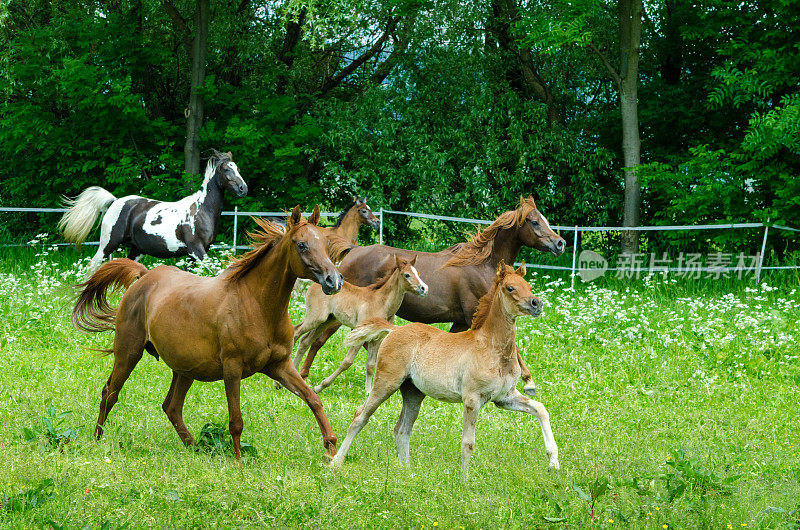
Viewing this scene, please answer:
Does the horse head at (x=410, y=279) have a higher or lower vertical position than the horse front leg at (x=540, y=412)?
higher

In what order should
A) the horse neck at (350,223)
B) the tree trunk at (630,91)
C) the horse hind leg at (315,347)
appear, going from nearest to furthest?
the horse hind leg at (315,347), the horse neck at (350,223), the tree trunk at (630,91)

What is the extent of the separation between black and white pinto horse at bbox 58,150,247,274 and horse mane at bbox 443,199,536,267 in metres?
5.22

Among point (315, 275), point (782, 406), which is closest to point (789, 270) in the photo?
point (782, 406)

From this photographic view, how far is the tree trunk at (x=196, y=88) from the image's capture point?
1730 cm

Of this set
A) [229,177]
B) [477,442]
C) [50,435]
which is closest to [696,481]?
[477,442]

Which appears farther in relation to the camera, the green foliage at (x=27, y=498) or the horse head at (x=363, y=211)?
the horse head at (x=363, y=211)

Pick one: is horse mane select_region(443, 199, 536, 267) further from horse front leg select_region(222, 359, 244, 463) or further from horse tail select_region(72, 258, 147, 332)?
horse front leg select_region(222, 359, 244, 463)

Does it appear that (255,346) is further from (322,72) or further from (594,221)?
(322,72)

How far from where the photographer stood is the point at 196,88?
17469 millimetres

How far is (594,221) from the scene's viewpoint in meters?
17.9

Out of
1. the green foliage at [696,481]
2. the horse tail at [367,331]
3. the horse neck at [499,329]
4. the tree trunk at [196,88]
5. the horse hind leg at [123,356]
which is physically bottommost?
the green foliage at [696,481]

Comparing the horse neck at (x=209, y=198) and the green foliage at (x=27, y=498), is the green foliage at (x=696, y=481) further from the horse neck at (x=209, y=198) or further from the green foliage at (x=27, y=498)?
the horse neck at (x=209, y=198)

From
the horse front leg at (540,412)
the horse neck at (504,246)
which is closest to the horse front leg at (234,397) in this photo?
the horse front leg at (540,412)

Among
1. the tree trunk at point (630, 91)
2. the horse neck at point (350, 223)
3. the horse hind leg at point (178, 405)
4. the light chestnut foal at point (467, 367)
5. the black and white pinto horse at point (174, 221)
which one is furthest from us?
the tree trunk at point (630, 91)
